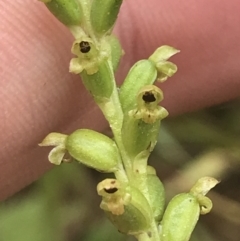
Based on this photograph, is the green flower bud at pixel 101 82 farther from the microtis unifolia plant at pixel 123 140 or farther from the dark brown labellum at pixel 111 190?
the dark brown labellum at pixel 111 190

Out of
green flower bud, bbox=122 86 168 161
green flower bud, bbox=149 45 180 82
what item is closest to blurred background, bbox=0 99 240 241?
green flower bud, bbox=149 45 180 82

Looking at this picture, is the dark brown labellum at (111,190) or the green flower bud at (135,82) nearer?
the dark brown labellum at (111,190)

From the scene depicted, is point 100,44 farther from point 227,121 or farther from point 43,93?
point 227,121

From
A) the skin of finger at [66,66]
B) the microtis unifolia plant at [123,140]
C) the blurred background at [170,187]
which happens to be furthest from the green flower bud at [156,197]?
the blurred background at [170,187]

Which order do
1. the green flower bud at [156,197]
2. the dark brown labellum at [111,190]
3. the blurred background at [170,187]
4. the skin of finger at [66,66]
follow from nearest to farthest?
the dark brown labellum at [111,190] → the green flower bud at [156,197] → the skin of finger at [66,66] → the blurred background at [170,187]

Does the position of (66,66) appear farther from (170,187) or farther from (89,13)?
(170,187)

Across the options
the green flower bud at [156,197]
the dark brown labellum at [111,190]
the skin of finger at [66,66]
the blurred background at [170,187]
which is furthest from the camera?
the blurred background at [170,187]

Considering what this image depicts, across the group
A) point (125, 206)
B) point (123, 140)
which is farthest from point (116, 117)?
point (125, 206)
